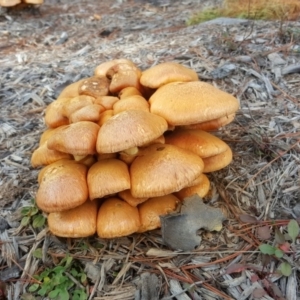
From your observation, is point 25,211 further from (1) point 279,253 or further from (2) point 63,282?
(1) point 279,253

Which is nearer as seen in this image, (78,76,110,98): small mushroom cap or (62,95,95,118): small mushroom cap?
(62,95,95,118): small mushroom cap

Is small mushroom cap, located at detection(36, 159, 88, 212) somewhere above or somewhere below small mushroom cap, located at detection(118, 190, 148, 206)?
above

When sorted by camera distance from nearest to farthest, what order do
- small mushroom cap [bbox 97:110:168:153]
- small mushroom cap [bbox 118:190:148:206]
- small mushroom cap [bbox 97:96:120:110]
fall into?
small mushroom cap [bbox 97:110:168:153] → small mushroom cap [bbox 118:190:148:206] → small mushroom cap [bbox 97:96:120:110]

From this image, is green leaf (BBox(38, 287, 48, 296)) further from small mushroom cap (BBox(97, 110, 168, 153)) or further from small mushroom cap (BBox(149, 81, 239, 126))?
small mushroom cap (BBox(149, 81, 239, 126))

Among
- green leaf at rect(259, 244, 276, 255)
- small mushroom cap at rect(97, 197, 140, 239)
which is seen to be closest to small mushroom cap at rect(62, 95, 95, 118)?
small mushroom cap at rect(97, 197, 140, 239)

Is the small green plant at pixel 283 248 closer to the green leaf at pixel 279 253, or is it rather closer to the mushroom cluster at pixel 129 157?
the green leaf at pixel 279 253

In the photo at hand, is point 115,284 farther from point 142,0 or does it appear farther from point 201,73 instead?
point 142,0

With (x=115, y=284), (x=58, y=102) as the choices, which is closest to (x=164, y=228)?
(x=115, y=284)
